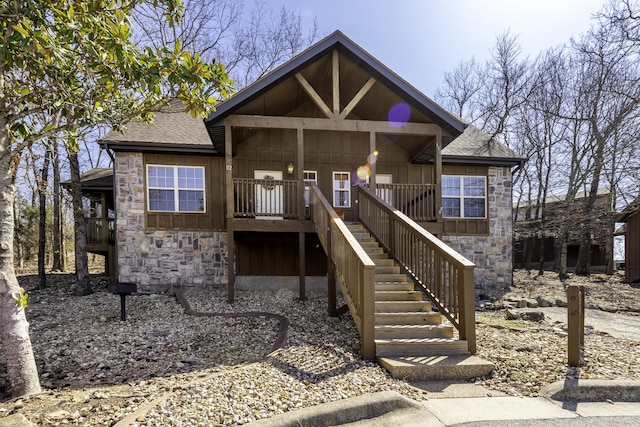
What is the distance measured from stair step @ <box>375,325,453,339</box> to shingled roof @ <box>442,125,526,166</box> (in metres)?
7.06

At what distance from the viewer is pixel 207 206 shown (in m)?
9.79

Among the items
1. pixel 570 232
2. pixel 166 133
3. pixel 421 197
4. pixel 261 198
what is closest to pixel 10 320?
pixel 261 198

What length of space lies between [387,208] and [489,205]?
5.93 metres

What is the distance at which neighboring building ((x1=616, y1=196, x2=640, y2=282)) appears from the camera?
46.9ft

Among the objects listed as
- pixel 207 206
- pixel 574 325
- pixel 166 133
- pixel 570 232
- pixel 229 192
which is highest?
pixel 166 133

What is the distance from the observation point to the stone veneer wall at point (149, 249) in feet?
30.6

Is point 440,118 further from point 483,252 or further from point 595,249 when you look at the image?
point 595,249

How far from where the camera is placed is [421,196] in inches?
360

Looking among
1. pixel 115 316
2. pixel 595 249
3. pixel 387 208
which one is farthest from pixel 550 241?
pixel 115 316

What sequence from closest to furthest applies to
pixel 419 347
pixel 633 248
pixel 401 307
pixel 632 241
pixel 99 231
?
pixel 419 347 < pixel 401 307 < pixel 99 231 < pixel 633 248 < pixel 632 241

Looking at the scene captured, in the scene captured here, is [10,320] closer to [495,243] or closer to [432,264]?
[432,264]

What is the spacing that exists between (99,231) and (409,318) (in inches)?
429

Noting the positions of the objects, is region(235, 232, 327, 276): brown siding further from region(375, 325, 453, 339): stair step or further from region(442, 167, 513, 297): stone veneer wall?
region(375, 325, 453, 339): stair step

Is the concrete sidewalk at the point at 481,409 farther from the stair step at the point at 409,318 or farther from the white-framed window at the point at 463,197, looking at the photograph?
the white-framed window at the point at 463,197
